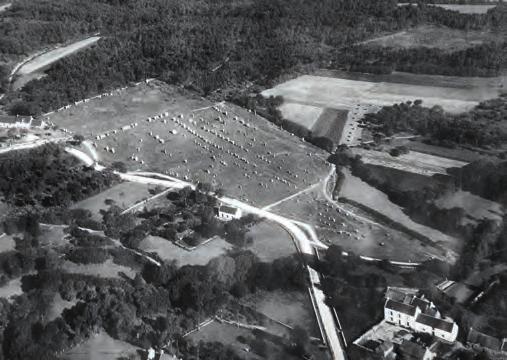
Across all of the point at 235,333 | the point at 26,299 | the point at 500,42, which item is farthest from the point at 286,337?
the point at 500,42

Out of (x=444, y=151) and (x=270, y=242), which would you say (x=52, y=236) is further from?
(x=444, y=151)

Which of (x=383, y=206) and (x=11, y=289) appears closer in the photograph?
(x=11, y=289)

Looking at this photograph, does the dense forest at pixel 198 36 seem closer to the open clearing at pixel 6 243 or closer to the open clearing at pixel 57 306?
the open clearing at pixel 6 243

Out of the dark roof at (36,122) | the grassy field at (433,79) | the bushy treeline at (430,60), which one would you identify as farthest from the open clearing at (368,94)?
the dark roof at (36,122)

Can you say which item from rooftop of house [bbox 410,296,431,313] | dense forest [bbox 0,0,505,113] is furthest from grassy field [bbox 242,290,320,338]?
dense forest [bbox 0,0,505,113]

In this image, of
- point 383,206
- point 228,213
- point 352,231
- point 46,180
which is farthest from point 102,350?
point 383,206

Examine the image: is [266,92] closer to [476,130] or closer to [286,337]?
[476,130]
